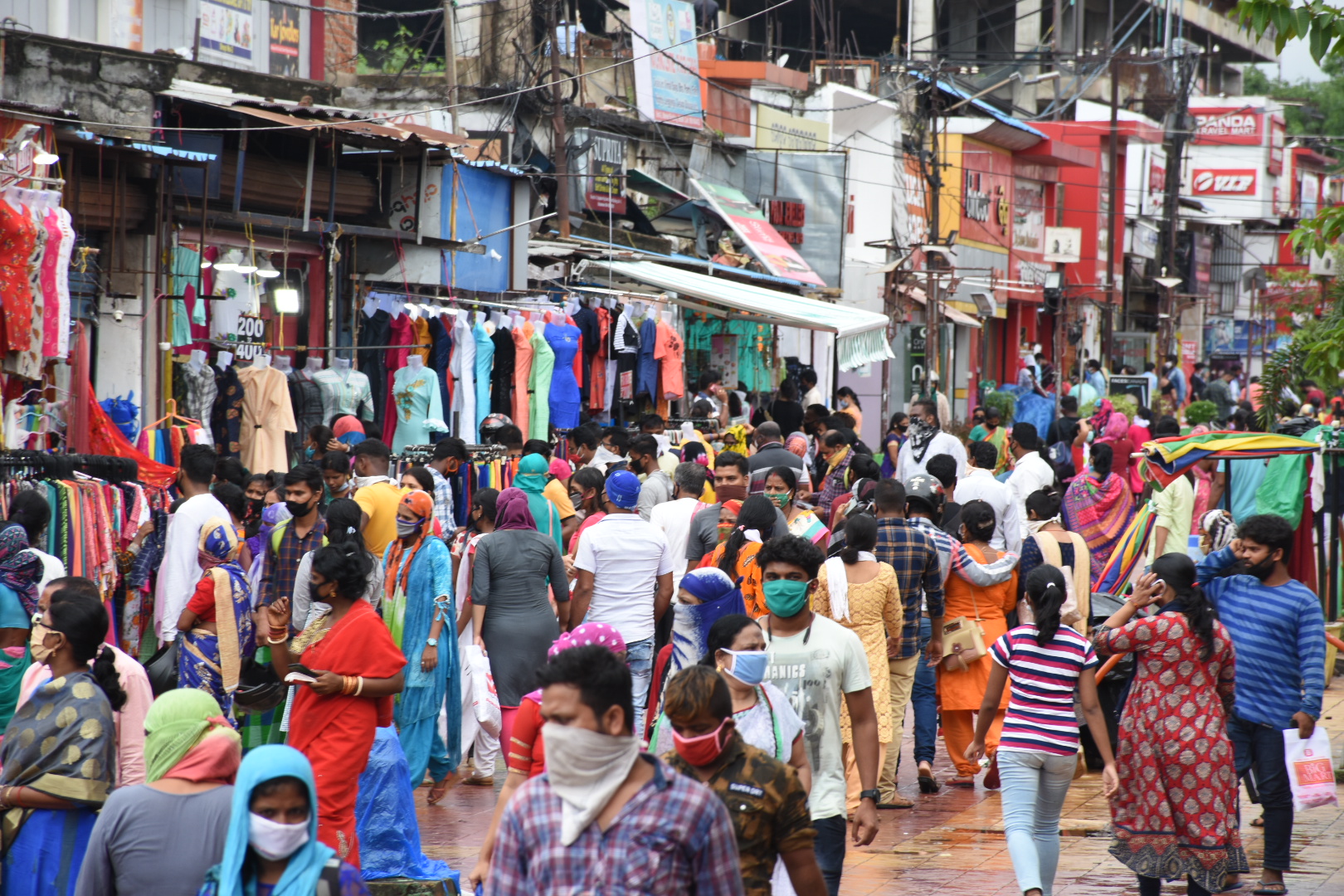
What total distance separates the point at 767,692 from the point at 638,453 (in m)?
6.41

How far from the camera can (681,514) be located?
930cm

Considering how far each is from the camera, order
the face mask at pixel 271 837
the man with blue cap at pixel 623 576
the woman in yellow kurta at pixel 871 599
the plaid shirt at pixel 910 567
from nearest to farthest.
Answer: the face mask at pixel 271 837, the woman in yellow kurta at pixel 871 599, the plaid shirt at pixel 910 567, the man with blue cap at pixel 623 576

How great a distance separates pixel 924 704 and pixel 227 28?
12424 mm

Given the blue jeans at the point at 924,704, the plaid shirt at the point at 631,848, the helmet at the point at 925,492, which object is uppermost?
the helmet at the point at 925,492

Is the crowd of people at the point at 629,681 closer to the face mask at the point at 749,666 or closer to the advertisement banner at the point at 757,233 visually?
the face mask at the point at 749,666

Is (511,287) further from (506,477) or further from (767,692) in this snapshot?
(767,692)

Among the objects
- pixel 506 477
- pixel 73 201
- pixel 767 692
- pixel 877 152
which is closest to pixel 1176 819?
pixel 767 692

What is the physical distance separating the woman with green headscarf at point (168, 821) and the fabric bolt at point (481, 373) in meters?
9.98

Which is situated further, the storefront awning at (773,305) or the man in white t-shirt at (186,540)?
the storefront awning at (773,305)

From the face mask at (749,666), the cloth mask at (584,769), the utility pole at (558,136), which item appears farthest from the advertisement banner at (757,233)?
the cloth mask at (584,769)

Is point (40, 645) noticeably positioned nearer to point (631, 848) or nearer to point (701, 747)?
point (701, 747)

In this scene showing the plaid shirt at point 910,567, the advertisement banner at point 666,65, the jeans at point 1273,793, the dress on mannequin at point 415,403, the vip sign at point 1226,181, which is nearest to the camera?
the jeans at point 1273,793

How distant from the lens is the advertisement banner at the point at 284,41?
18703 mm

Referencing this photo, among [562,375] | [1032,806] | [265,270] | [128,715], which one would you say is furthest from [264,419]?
[1032,806]
